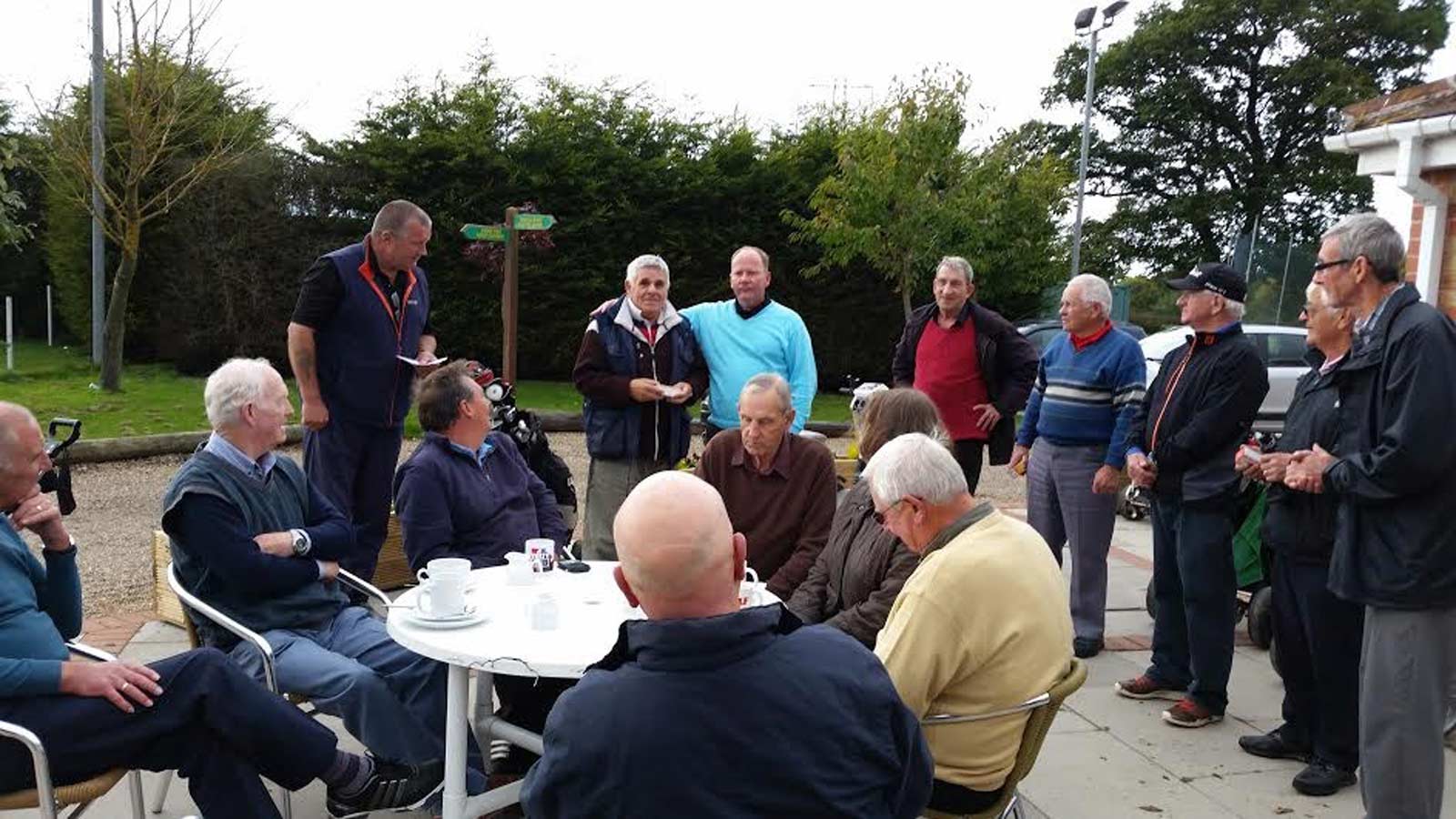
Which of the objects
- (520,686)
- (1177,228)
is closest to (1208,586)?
(520,686)

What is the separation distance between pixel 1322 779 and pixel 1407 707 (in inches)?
29.2

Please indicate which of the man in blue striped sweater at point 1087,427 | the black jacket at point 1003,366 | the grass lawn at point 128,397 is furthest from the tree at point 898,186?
the man in blue striped sweater at point 1087,427

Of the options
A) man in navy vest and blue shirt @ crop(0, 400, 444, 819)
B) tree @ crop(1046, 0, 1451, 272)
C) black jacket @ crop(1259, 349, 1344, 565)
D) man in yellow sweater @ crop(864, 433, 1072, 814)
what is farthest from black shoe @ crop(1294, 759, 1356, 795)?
tree @ crop(1046, 0, 1451, 272)

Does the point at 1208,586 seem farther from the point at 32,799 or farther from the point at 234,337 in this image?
the point at 234,337

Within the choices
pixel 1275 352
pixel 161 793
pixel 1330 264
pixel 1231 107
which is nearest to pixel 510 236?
pixel 161 793

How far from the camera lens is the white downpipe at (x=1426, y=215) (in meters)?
4.87

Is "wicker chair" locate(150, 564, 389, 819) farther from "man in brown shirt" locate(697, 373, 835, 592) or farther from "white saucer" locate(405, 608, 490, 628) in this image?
"man in brown shirt" locate(697, 373, 835, 592)

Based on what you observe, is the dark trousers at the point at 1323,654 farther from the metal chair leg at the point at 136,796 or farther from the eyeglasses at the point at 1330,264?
the metal chair leg at the point at 136,796

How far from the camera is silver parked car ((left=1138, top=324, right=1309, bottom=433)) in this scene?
10727 millimetres

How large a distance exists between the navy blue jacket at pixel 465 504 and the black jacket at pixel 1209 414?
229 centimetres

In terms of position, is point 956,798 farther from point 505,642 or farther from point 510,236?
point 510,236

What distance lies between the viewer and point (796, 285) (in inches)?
596

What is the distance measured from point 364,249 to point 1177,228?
27.5 meters

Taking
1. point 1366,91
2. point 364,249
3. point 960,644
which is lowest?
point 960,644
